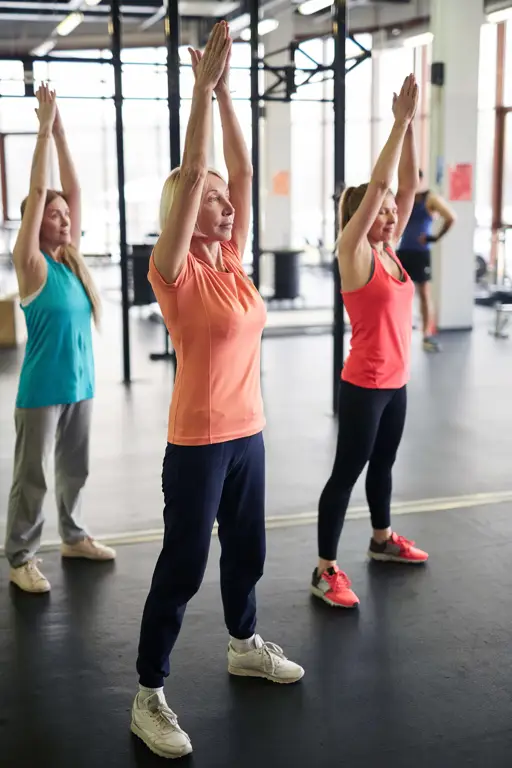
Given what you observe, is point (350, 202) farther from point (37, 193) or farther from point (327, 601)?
point (327, 601)

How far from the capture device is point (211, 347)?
2057mm

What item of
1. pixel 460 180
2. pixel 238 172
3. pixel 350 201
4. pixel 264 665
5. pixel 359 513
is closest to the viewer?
pixel 238 172

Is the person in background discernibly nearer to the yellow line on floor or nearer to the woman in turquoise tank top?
the yellow line on floor

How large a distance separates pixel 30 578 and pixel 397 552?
53.1 inches

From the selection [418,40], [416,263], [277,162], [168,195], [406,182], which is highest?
[418,40]

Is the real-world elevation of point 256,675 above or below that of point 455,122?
below

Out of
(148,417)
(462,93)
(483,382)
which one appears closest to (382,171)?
(148,417)

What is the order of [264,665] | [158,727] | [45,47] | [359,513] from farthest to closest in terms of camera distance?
1. [45,47]
2. [359,513]
3. [264,665]
4. [158,727]

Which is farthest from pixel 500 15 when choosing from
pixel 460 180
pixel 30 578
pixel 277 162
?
pixel 30 578

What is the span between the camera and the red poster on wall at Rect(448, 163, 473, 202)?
8477mm

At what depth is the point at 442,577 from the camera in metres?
3.19

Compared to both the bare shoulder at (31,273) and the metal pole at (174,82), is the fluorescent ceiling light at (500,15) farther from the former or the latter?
the bare shoulder at (31,273)

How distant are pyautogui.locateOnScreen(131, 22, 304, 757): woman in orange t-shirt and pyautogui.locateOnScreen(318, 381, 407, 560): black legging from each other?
0.70m

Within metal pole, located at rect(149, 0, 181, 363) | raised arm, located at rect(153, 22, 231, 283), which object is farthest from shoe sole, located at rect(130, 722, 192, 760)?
metal pole, located at rect(149, 0, 181, 363)
